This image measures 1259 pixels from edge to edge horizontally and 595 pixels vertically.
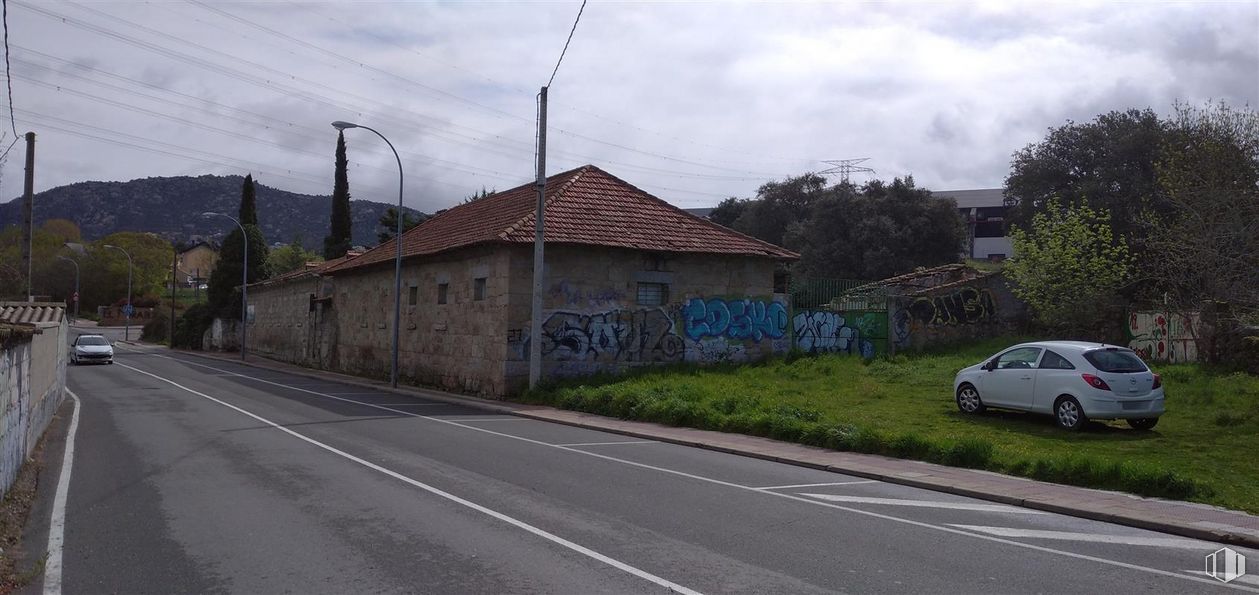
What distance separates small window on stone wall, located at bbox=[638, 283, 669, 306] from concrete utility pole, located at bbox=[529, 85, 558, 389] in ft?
12.5

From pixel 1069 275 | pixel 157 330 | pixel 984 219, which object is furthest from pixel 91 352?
pixel 984 219

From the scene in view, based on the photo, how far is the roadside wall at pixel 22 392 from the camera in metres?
8.67

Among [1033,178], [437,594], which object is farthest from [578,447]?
[1033,178]

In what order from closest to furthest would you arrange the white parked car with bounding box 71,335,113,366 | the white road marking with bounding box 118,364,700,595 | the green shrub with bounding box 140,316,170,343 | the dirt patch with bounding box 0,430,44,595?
the white road marking with bounding box 118,364,700,595 → the dirt patch with bounding box 0,430,44,595 → the white parked car with bounding box 71,335,113,366 → the green shrub with bounding box 140,316,170,343

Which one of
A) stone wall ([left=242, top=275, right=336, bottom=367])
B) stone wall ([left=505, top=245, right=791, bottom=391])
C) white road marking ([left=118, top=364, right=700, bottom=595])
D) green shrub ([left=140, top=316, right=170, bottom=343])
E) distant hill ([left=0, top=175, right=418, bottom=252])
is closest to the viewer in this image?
white road marking ([left=118, top=364, right=700, bottom=595])

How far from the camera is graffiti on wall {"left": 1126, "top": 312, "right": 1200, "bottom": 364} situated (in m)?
22.1

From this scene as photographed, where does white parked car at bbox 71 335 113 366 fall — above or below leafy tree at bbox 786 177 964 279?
below

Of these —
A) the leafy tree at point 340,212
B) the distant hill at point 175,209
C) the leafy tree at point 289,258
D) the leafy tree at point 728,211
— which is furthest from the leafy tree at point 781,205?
the distant hill at point 175,209

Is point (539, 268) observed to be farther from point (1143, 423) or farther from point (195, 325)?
point (195, 325)

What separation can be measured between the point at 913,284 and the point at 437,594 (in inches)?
1090

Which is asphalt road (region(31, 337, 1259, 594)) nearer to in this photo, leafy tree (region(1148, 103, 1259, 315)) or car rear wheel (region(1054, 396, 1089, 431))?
car rear wheel (region(1054, 396, 1089, 431))

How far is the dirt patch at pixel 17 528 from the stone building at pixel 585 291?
1258cm

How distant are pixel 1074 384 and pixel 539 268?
11787 mm

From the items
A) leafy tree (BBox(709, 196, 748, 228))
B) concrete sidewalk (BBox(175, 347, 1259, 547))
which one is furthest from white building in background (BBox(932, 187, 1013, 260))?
concrete sidewalk (BBox(175, 347, 1259, 547))
